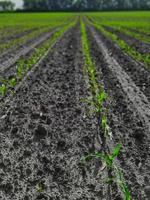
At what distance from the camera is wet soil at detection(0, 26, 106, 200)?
4.50 m

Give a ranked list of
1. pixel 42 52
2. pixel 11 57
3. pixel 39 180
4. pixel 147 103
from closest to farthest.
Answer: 1. pixel 39 180
2. pixel 147 103
3. pixel 11 57
4. pixel 42 52

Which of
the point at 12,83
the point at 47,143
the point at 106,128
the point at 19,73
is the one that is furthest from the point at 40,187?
the point at 19,73

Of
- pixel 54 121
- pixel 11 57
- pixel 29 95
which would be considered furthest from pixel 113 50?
pixel 54 121

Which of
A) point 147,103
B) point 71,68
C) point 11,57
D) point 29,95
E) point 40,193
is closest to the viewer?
point 40,193

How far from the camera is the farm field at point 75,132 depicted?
4.55 meters

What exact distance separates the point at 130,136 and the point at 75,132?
964mm

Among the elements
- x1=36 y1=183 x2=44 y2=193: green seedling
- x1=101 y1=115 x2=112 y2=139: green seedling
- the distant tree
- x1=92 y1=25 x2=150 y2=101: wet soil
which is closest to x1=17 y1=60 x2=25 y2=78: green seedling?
x1=92 y1=25 x2=150 y2=101: wet soil

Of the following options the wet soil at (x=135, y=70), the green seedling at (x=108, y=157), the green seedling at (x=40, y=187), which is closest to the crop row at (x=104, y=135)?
the green seedling at (x=108, y=157)

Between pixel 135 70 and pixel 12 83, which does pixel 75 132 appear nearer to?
pixel 12 83

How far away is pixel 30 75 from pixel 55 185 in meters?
6.63

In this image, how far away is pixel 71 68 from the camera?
1188 centimetres

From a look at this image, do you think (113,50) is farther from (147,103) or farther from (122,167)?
(122,167)

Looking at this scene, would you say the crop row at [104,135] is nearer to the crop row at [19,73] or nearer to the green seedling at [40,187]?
the green seedling at [40,187]

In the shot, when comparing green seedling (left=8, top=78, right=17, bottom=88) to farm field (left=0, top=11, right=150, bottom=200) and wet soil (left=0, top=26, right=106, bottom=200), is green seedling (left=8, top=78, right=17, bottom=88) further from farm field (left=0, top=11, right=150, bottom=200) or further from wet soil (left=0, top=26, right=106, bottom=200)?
wet soil (left=0, top=26, right=106, bottom=200)
